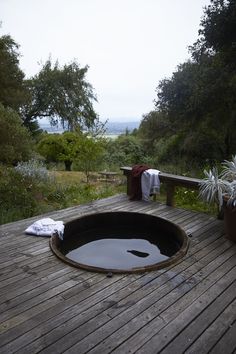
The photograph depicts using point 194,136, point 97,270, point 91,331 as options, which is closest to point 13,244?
point 97,270

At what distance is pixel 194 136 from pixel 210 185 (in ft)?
14.3

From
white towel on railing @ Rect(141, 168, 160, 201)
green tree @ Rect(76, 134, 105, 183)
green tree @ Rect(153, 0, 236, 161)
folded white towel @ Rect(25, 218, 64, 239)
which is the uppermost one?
green tree @ Rect(153, 0, 236, 161)

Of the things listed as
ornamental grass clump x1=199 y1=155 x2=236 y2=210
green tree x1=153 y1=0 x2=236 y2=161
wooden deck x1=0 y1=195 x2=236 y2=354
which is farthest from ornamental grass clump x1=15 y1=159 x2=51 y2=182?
green tree x1=153 y1=0 x2=236 y2=161

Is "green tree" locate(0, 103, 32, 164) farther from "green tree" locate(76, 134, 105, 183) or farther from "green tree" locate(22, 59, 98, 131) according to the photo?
"green tree" locate(22, 59, 98, 131)

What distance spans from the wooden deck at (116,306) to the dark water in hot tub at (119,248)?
479 mm

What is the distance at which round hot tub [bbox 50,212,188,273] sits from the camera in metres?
2.97

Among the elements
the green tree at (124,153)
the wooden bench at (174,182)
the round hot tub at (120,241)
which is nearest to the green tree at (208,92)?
the wooden bench at (174,182)

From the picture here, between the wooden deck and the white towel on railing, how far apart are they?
168 cm

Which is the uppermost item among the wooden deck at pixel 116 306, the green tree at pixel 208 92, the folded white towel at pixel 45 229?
the green tree at pixel 208 92

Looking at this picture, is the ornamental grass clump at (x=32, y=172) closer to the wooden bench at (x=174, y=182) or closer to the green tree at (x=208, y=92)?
the wooden bench at (x=174, y=182)

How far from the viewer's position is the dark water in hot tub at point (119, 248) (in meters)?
2.98

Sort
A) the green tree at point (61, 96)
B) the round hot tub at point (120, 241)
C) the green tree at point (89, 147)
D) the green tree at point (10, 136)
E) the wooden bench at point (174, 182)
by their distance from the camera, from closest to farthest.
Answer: the round hot tub at point (120, 241)
the wooden bench at point (174, 182)
the green tree at point (10, 136)
the green tree at point (89, 147)
the green tree at point (61, 96)

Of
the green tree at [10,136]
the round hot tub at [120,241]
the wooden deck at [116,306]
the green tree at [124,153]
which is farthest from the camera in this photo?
the green tree at [124,153]

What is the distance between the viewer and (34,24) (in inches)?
366
